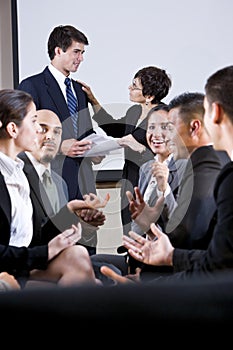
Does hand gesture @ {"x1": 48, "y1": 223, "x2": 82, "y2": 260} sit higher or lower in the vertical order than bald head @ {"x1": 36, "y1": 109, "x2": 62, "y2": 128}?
lower

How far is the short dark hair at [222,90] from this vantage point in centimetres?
58

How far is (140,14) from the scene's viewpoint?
1.68m

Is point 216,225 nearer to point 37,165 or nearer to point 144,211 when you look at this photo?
point 144,211

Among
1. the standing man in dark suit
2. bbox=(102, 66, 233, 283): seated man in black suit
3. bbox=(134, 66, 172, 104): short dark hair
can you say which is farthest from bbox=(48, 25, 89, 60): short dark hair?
bbox=(102, 66, 233, 283): seated man in black suit

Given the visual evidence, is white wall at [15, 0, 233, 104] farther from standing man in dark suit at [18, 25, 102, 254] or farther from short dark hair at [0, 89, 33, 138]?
short dark hair at [0, 89, 33, 138]

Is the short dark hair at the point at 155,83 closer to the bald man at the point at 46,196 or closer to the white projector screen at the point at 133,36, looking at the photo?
the bald man at the point at 46,196

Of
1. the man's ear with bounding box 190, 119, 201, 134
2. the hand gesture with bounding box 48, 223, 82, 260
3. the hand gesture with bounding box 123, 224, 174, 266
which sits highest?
the man's ear with bounding box 190, 119, 201, 134

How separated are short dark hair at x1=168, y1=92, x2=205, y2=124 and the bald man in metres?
0.16

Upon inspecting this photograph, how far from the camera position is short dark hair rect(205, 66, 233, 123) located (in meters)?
0.58

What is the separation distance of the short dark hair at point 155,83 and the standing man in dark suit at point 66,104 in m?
0.10

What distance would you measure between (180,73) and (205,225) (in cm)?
111

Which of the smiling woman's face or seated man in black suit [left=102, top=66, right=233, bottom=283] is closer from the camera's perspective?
seated man in black suit [left=102, top=66, right=233, bottom=283]

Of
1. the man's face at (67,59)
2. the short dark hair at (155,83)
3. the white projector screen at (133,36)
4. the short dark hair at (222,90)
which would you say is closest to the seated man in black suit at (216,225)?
the short dark hair at (222,90)

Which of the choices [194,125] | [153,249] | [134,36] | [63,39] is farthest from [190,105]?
[134,36]
